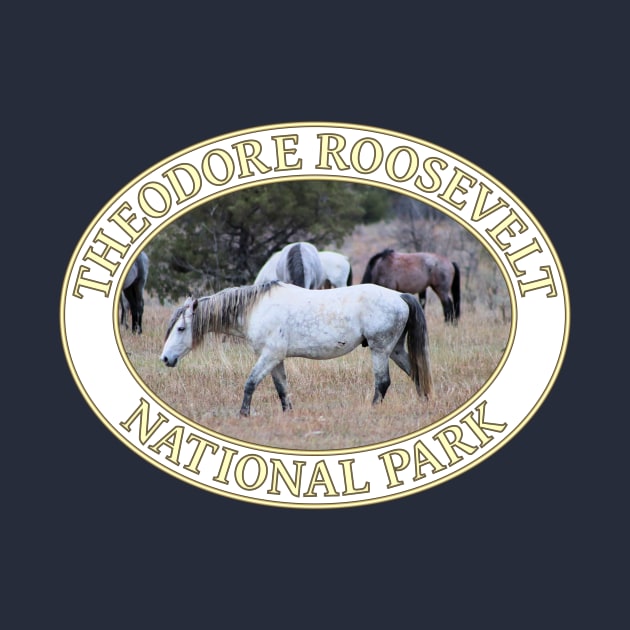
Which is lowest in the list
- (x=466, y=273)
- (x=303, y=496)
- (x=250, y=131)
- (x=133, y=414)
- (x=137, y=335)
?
(x=303, y=496)

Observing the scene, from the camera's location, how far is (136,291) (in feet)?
51.6

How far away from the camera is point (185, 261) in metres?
16.3

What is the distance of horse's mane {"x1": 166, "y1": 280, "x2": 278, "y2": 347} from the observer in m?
12.0

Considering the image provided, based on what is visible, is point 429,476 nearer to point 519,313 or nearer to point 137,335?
point 519,313

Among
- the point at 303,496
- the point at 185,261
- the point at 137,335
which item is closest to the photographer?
the point at 303,496

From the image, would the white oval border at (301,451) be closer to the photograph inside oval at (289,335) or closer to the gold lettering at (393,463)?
the gold lettering at (393,463)

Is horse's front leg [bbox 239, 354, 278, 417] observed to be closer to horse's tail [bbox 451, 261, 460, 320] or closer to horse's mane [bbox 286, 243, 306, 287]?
horse's mane [bbox 286, 243, 306, 287]

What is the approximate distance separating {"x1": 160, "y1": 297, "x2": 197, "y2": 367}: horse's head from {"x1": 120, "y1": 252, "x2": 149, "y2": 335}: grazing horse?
3294 millimetres

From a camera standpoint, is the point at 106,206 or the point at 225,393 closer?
the point at 106,206

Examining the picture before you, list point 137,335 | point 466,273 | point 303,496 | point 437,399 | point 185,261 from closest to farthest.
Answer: point 303,496 → point 437,399 → point 137,335 → point 185,261 → point 466,273

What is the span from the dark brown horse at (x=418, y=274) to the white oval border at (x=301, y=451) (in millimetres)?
5911

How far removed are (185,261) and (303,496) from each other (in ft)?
21.8

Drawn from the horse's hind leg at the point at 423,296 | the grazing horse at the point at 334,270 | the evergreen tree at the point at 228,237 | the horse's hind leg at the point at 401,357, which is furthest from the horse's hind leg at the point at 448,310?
the horse's hind leg at the point at 401,357

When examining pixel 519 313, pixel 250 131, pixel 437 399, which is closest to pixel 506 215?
pixel 519 313
